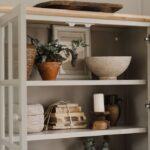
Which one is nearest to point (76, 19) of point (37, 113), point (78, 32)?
point (78, 32)

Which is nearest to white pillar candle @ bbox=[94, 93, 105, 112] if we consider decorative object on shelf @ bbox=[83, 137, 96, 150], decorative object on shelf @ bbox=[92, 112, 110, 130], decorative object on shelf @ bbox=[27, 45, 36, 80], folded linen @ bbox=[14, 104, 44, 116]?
decorative object on shelf @ bbox=[92, 112, 110, 130]

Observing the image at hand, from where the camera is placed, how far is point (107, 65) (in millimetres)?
1965

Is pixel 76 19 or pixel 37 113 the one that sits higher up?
pixel 76 19

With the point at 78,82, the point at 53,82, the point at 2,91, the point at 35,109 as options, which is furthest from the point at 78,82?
the point at 2,91

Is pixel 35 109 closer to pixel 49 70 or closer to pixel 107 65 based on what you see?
pixel 49 70

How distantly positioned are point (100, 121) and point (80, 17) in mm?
538

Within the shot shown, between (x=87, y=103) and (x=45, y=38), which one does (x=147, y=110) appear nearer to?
(x=87, y=103)

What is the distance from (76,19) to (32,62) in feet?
0.96

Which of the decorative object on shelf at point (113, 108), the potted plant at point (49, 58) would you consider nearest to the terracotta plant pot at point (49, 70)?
the potted plant at point (49, 58)

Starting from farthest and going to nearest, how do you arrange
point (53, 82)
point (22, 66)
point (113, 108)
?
1. point (113, 108)
2. point (53, 82)
3. point (22, 66)

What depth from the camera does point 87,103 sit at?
219 cm

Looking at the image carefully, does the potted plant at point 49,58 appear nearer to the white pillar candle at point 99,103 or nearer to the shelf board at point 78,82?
the shelf board at point 78,82

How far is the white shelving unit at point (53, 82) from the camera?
62.5 inches

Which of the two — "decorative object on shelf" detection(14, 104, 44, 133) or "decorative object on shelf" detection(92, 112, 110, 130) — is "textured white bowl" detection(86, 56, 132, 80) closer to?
"decorative object on shelf" detection(92, 112, 110, 130)
